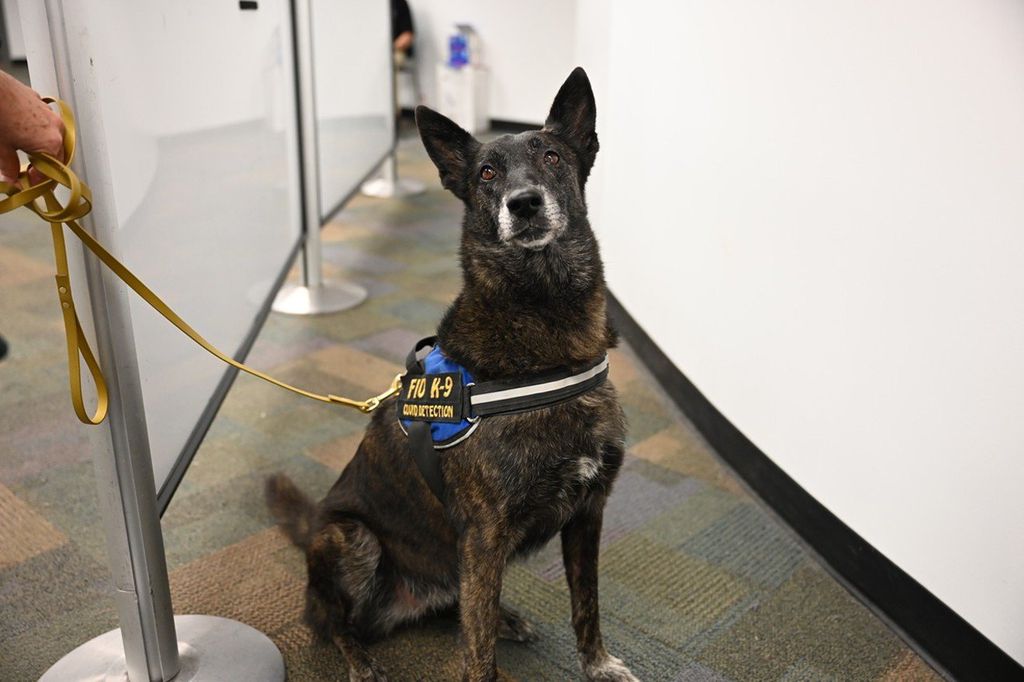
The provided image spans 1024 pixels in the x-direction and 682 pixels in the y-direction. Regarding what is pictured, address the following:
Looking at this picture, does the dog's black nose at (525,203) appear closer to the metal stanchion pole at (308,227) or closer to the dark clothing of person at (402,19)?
the metal stanchion pole at (308,227)

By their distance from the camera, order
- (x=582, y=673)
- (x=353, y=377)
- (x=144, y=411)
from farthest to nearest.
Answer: (x=353, y=377), (x=582, y=673), (x=144, y=411)

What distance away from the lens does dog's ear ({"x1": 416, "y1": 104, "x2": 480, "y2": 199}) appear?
1.39 meters

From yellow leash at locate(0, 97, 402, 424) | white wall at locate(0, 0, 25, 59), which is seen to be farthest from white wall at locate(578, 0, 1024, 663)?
white wall at locate(0, 0, 25, 59)

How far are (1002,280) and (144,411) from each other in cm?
144

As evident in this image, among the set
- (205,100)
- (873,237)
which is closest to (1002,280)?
(873,237)

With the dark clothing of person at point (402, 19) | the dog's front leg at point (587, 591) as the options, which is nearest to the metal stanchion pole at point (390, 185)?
the dark clothing of person at point (402, 19)

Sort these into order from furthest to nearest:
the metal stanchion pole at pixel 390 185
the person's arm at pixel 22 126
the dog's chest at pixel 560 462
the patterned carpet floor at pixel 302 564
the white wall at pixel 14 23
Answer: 1. the metal stanchion pole at pixel 390 185
2. the patterned carpet floor at pixel 302 564
3. the dog's chest at pixel 560 462
4. the white wall at pixel 14 23
5. the person's arm at pixel 22 126

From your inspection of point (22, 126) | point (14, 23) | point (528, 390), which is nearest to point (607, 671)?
point (528, 390)

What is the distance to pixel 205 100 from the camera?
5.93 feet

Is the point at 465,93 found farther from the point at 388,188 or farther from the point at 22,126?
the point at 22,126

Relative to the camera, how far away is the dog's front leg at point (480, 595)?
1261 millimetres

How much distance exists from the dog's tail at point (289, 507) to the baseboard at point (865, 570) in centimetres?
117

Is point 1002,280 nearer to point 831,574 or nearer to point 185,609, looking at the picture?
point 831,574

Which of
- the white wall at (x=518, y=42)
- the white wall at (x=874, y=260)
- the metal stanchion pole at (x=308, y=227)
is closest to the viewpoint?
the white wall at (x=874, y=260)
